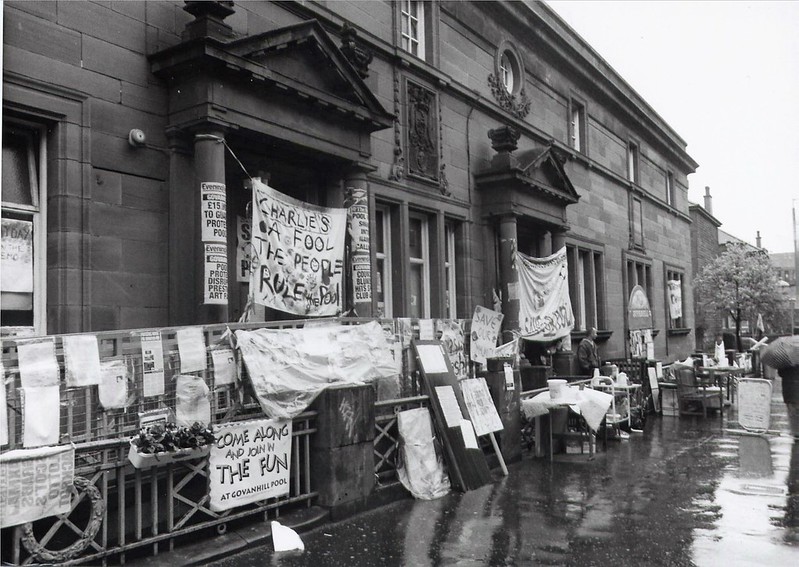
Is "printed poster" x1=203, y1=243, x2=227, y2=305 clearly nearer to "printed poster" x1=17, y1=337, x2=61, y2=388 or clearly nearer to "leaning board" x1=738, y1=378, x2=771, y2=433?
"printed poster" x1=17, y1=337, x2=61, y2=388

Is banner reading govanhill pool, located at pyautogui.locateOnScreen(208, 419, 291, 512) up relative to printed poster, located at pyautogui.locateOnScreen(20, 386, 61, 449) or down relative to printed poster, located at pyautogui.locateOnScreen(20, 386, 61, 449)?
down

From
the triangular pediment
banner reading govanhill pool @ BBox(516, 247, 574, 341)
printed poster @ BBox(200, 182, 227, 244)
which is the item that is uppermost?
the triangular pediment

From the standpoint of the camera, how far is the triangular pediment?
8.70 meters

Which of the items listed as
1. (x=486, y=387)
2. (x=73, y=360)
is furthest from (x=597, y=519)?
(x=73, y=360)

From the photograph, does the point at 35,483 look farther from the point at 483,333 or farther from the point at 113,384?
the point at 483,333

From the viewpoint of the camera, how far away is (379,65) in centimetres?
1223

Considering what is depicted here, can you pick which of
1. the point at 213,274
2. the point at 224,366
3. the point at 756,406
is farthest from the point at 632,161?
the point at 224,366

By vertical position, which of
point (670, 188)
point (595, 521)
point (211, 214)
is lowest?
point (595, 521)

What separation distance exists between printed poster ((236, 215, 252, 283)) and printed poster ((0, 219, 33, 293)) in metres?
2.85

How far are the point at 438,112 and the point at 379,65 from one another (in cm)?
188

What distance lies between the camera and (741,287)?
31.9m

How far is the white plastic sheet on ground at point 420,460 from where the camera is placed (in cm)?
808

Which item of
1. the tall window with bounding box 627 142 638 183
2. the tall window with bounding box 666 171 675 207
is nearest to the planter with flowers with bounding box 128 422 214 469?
the tall window with bounding box 627 142 638 183

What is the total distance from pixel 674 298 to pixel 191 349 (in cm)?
2522
